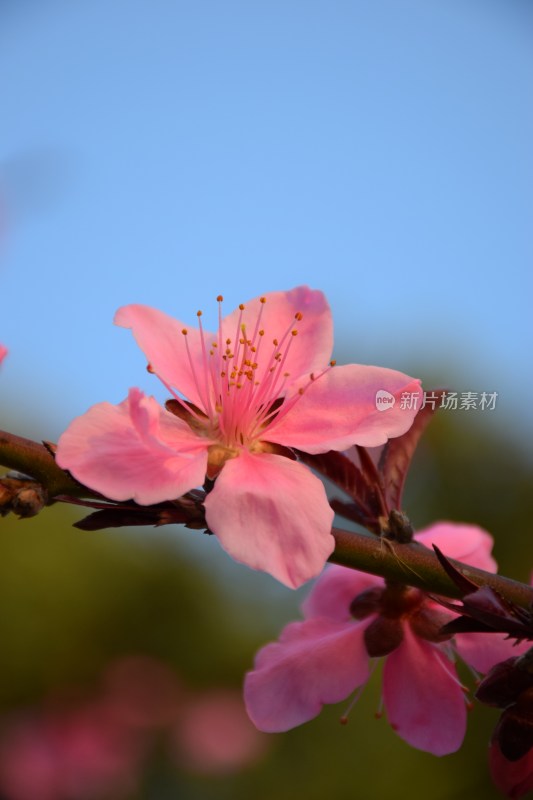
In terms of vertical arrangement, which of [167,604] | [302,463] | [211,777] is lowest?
[211,777]

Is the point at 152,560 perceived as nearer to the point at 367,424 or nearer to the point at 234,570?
the point at 234,570

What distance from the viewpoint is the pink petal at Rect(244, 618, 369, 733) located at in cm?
100

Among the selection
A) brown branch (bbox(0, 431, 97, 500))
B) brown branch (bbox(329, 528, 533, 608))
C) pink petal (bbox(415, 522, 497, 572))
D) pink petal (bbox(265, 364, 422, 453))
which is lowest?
pink petal (bbox(415, 522, 497, 572))

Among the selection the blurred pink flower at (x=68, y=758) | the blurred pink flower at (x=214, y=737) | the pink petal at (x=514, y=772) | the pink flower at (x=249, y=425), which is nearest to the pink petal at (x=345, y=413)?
the pink flower at (x=249, y=425)

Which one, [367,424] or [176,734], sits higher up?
[367,424]

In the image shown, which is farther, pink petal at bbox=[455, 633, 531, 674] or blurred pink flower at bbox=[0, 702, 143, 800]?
blurred pink flower at bbox=[0, 702, 143, 800]

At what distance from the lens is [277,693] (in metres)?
1.01

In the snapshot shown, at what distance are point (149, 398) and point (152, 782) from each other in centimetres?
349

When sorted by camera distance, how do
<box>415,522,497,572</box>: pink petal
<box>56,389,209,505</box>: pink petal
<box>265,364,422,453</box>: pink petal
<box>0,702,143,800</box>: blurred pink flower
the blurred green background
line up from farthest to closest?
the blurred green background < <box>0,702,143,800</box>: blurred pink flower < <box>415,522,497,572</box>: pink petal < <box>265,364,422,453</box>: pink petal < <box>56,389,209,505</box>: pink petal

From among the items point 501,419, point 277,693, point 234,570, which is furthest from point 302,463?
point 501,419

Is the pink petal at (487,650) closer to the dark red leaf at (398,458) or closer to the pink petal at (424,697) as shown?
the pink petal at (424,697)

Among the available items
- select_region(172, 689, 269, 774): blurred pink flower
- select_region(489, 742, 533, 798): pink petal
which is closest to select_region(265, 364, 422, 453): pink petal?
select_region(489, 742, 533, 798): pink petal

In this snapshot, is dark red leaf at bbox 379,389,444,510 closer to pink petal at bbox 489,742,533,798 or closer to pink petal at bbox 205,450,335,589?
pink petal at bbox 205,450,335,589

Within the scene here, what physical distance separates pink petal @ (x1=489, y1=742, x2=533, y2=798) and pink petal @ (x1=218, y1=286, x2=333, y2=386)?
51cm
